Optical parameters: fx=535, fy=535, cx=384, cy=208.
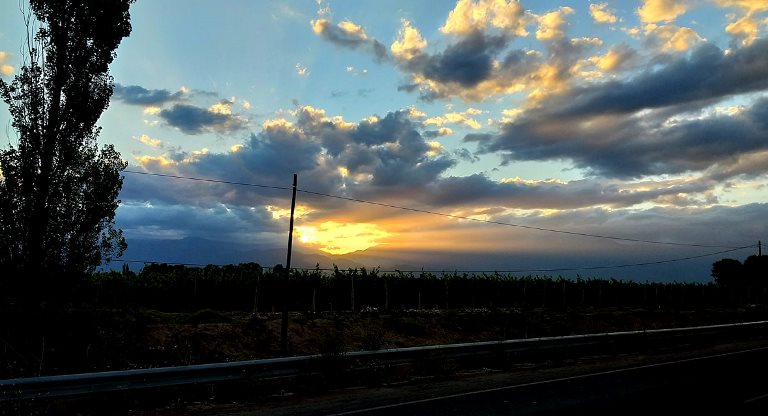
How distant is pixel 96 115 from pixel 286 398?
41.4 feet

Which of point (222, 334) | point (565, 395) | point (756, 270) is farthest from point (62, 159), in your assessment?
point (756, 270)

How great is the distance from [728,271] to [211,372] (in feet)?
479

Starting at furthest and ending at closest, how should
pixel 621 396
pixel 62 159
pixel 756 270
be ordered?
1. pixel 756 270
2. pixel 62 159
3. pixel 621 396

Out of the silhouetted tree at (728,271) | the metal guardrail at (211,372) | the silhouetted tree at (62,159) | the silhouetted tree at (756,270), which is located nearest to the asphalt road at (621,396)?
the metal guardrail at (211,372)

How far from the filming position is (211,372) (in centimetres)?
1001

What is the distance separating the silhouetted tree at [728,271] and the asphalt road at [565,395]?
131 metres

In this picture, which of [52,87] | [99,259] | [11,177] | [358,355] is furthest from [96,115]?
[358,355]

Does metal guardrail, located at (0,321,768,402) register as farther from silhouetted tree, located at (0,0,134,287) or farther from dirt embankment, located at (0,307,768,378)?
silhouetted tree, located at (0,0,134,287)

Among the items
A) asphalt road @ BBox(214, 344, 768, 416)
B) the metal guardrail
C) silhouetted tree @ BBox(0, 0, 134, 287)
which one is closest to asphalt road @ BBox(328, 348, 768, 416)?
asphalt road @ BBox(214, 344, 768, 416)

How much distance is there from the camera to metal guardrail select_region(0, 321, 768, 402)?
25.8 ft

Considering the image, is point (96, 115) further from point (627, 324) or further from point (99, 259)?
point (627, 324)

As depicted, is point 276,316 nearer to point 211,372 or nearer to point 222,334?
point 222,334

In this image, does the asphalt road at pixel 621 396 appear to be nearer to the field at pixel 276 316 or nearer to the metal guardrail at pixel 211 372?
the metal guardrail at pixel 211 372

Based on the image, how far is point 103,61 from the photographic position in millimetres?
18375
